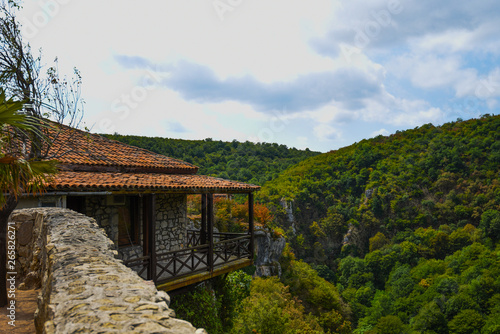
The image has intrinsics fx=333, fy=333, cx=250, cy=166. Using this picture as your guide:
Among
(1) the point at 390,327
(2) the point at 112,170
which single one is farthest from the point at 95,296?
(1) the point at 390,327

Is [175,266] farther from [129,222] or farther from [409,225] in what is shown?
[409,225]

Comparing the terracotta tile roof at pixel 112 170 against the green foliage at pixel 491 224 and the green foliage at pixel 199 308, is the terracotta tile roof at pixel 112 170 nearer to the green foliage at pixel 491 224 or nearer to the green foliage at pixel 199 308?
the green foliage at pixel 199 308

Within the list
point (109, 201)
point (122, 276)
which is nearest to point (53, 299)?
point (122, 276)

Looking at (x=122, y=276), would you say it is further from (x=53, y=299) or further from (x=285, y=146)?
(x=285, y=146)

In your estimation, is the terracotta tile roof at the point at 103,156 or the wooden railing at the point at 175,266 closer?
the wooden railing at the point at 175,266

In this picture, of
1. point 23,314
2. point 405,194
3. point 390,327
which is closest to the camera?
point 23,314

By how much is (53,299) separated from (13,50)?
18.9ft

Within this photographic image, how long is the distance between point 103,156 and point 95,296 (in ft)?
29.2

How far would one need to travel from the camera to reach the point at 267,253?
24.5 meters

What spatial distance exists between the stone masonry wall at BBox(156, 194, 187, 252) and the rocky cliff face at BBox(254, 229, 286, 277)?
12.1 meters

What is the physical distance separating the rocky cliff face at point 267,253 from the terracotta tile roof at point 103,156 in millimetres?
12175

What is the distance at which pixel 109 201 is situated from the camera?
30.8 feet

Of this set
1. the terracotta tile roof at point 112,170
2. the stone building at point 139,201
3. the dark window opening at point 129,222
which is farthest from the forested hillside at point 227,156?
the dark window opening at point 129,222

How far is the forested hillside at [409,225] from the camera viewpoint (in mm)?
35625
